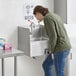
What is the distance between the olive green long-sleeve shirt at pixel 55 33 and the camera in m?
2.90

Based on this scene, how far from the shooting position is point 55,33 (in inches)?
115

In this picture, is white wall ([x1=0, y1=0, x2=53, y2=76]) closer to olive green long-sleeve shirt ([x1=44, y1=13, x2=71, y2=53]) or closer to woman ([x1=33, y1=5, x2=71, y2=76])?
woman ([x1=33, y1=5, x2=71, y2=76])

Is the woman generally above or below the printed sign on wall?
below

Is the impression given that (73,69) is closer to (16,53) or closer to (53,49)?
(53,49)

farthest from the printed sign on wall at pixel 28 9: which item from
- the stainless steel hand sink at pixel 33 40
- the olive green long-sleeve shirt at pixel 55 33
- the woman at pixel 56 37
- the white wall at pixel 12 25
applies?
the olive green long-sleeve shirt at pixel 55 33

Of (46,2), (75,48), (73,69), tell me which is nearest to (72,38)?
(75,48)

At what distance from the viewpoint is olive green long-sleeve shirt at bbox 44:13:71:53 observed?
2.90m

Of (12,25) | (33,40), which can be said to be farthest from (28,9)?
(33,40)

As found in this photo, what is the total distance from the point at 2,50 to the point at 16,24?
2.57 feet

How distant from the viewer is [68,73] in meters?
3.56

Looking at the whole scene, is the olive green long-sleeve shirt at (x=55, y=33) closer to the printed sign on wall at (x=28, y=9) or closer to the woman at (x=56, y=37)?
the woman at (x=56, y=37)

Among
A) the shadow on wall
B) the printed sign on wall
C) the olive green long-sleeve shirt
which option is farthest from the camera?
the printed sign on wall

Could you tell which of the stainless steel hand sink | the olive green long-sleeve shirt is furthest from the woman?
the stainless steel hand sink

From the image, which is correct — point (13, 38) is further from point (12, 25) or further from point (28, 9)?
point (28, 9)
